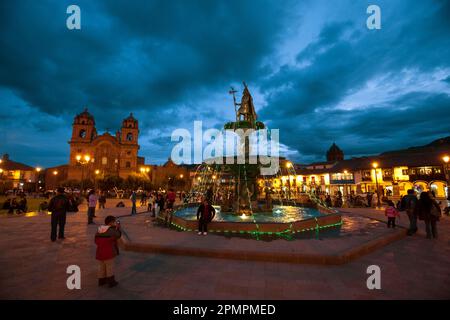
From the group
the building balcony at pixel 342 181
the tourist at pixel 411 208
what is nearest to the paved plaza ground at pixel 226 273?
the tourist at pixel 411 208

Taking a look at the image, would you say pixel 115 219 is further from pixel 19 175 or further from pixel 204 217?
pixel 19 175

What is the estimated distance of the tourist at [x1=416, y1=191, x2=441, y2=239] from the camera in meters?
8.33

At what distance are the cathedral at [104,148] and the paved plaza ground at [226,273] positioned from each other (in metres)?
64.7

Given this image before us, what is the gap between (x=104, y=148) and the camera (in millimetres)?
68062

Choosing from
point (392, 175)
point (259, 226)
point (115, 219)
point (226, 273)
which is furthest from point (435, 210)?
point (392, 175)

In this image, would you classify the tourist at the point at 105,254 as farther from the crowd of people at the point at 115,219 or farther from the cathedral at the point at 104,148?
the cathedral at the point at 104,148

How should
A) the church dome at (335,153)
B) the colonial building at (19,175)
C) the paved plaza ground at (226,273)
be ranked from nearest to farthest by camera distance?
the paved plaza ground at (226,273) < the colonial building at (19,175) < the church dome at (335,153)

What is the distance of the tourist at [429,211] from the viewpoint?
328 inches

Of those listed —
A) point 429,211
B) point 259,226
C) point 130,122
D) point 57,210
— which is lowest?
point 259,226

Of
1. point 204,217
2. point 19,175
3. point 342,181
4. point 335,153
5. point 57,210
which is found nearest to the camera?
point 57,210

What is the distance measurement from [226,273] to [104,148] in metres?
73.7
